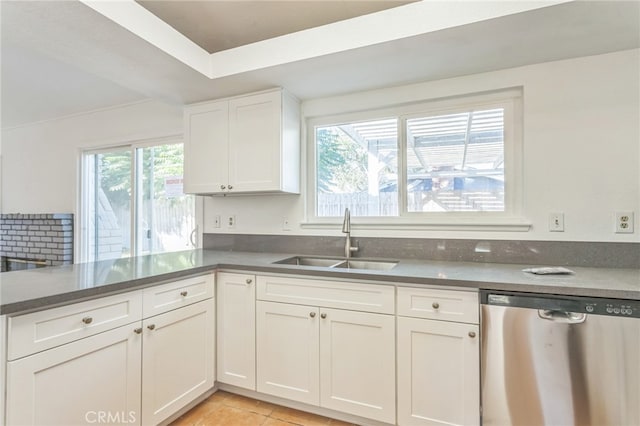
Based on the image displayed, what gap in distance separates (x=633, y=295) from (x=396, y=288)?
934 millimetres

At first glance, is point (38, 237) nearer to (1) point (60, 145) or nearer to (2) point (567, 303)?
(1) point (60, 145)

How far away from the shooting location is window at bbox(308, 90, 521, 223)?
6.81ft

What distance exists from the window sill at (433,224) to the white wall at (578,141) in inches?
1.5

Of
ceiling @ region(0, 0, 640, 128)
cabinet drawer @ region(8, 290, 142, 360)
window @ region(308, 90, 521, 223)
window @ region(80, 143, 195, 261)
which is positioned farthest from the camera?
window @ region(80, 143, 195, 261)

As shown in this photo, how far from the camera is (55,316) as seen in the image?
123 cm

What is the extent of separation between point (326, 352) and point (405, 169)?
1340 millimetres

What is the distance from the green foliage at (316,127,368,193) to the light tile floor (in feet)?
4.98

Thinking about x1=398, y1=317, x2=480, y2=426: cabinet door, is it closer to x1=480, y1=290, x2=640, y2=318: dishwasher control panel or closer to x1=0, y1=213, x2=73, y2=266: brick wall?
x1=480, y1=290, x2=640, y2=318: dishwasher control panel

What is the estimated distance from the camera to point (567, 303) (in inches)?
53.2

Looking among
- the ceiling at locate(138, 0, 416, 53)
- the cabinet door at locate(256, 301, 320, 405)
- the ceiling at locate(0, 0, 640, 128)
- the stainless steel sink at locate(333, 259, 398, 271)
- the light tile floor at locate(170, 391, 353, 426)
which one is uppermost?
the ceiling at locate(138, 0, 416, 53)

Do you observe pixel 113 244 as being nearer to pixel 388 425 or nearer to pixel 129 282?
pixel 129 282

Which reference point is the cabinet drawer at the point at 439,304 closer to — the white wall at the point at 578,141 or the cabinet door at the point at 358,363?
the cabinet door at the point at 358,363

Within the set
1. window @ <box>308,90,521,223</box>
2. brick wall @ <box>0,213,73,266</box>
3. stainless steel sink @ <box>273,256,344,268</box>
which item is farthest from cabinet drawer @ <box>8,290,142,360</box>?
brick wall @ <box>0,213,73,266</box>

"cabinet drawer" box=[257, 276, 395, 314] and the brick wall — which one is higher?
the brick wall
